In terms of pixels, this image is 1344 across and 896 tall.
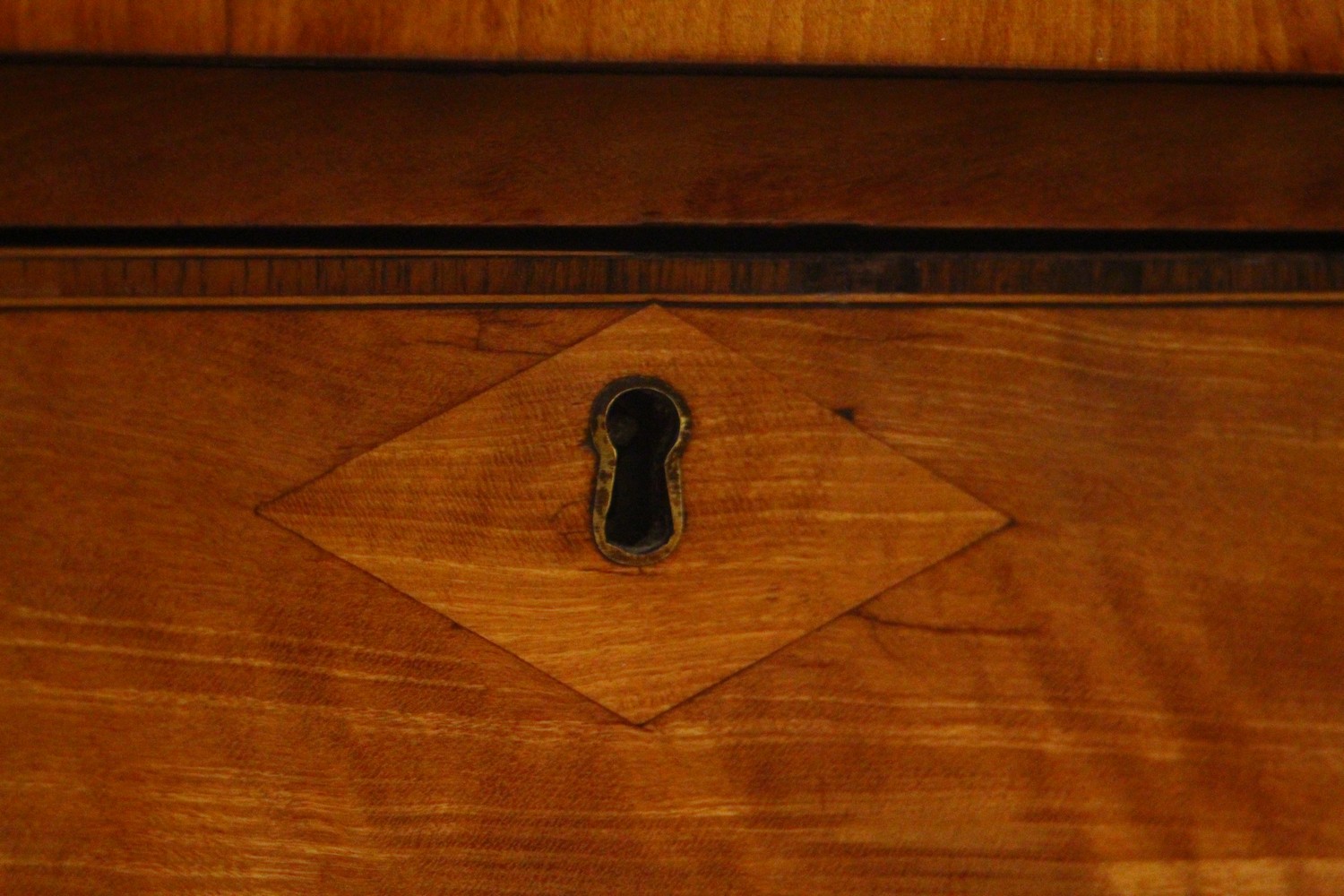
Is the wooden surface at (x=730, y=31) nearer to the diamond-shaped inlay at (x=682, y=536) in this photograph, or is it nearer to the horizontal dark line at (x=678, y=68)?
the horizontal dark line at (x=678, y=68)

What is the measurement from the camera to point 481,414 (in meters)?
0.42

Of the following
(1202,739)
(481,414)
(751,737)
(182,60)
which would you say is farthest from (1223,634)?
(182,60)

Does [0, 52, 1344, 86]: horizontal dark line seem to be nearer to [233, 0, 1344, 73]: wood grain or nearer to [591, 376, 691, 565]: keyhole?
[233, 0, 1344, 73]: wood grain

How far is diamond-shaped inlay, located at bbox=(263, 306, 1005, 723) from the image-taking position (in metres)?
0.42

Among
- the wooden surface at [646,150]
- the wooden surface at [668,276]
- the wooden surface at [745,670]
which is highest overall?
the wooden surface at [646,150]

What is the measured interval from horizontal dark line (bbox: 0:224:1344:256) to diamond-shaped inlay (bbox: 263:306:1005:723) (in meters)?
Result: 0.03

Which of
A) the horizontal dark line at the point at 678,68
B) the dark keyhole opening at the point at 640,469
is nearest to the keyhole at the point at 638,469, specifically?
the dark keyhole opening at the point at 640,469

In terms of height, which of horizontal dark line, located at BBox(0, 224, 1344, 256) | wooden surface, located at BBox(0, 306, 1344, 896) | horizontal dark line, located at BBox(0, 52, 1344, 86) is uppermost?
horizontal dark line, located at BBox(0, 52, 1344, 86)

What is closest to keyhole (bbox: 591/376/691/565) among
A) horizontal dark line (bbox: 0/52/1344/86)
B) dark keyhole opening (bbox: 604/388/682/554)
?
dark keyhole opening (bbox: 604/388/682/554)

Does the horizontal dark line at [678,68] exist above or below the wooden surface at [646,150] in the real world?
above

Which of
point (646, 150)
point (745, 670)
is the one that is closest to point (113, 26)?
point (646, 150)

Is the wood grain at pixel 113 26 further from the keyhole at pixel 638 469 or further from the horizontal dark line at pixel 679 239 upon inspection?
the keyhole at pixel 638 469

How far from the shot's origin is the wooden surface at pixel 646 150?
0.39 metres

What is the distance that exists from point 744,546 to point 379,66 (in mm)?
208
